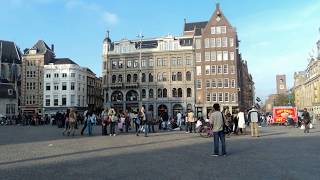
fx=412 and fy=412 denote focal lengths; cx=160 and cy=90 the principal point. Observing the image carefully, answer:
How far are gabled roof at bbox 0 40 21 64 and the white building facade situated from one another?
19421mm

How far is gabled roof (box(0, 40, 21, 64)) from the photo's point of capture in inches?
4437

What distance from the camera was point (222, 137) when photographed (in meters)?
15.0

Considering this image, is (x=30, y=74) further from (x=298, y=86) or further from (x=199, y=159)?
(x=298, y=86)

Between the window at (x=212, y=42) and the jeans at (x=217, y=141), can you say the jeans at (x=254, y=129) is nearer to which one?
the jeans at (x=217, y=141)

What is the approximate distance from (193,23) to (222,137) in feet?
280

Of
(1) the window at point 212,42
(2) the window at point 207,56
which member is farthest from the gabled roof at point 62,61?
(1) the window at point 212,42

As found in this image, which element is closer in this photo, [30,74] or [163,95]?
[163,95]

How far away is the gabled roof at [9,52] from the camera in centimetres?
11269

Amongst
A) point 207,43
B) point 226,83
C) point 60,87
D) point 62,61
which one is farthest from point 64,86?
point 226,83

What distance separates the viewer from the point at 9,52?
116 meters

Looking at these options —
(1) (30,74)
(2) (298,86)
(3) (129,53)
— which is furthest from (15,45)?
(2) (298,86)

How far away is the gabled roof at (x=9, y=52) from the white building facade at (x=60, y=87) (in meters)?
19.4

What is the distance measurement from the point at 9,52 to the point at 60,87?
26533 mm

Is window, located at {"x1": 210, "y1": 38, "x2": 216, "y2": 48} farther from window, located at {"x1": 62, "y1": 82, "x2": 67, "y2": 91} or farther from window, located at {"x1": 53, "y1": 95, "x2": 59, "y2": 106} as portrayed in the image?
window, located at {"x1": 53, "y1": 95, "x2": 59, "y2": 106}
